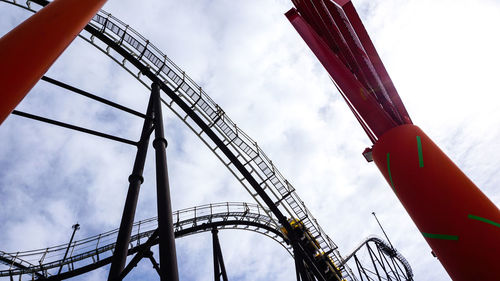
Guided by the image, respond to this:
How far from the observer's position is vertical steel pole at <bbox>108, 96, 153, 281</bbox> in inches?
132

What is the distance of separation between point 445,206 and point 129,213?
3651mm

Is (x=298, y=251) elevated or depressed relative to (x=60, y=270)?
depressed

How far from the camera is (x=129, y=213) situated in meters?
3.81

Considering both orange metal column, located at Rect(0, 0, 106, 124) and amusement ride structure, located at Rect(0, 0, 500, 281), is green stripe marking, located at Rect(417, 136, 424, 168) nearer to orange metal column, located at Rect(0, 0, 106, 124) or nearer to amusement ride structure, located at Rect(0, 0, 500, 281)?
amusement ride structure, located at Rect(0, 0, 500, 281)

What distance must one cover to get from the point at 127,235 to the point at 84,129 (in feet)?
6.46

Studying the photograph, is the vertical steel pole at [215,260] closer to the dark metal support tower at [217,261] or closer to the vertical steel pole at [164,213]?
the dark metal support tower at [217,261]

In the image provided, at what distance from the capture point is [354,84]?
3.15m

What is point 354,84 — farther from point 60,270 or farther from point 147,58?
point 60,270

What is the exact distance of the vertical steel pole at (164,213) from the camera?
9.33 feet

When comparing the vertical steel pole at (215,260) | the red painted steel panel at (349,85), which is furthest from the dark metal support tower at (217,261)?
the red painted steel panel at (349,85)

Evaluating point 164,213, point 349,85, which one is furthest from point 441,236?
point 164,213

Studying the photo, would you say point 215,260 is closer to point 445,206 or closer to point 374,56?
point 374,56

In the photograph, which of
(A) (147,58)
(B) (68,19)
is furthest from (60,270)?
(B) (68,19)

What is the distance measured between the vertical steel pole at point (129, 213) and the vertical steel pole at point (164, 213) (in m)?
0.29
